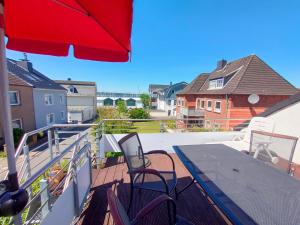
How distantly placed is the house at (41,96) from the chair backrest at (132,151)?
43.3 feet

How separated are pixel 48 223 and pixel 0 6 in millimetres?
1474

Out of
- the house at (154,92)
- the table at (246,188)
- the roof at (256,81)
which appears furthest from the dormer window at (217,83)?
the house at (154,92)

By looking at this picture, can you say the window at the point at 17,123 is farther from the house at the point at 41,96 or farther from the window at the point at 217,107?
the window at the point at 217,107

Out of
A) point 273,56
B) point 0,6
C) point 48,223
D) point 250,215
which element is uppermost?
point 273,56

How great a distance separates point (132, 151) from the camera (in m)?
2.07

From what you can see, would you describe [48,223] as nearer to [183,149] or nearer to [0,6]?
[0,6]

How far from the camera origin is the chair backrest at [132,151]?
1.86 metres

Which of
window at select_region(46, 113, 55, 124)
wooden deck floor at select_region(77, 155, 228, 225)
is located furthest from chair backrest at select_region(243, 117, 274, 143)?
window at select_region(46, 113, 55, 124)

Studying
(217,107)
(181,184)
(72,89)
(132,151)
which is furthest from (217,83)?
(72,89)

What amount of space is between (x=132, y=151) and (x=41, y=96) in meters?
15.2

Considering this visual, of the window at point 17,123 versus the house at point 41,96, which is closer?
the window at point 17,123

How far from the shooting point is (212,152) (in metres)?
2.27

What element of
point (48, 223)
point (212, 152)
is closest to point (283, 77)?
point (212, 152)

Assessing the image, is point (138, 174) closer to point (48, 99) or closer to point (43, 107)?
point (43, 107)
